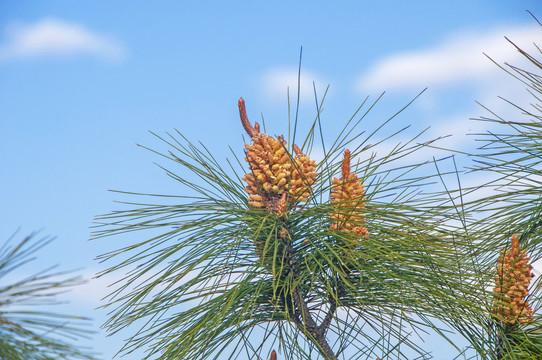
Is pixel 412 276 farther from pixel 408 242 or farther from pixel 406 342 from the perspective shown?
pixel 406 342

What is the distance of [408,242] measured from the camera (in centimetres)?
145

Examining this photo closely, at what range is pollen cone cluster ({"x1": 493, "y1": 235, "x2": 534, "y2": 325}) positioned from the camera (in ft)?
5.18

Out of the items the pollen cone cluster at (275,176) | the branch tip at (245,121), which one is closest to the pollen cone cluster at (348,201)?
the pollen cone cluster at (275,176)

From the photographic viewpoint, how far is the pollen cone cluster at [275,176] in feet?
4.58

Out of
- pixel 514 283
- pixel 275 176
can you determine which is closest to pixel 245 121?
pixel 275 176

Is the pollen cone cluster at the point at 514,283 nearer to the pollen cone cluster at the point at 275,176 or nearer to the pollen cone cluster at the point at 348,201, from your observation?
the pollen cone cluster at the point at 348,201

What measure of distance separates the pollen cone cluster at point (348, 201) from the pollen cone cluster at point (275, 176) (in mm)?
69

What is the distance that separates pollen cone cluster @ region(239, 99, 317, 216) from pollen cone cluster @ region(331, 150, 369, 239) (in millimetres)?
69

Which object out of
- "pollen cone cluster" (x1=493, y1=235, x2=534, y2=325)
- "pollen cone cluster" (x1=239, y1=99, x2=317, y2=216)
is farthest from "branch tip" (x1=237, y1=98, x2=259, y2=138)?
"pollen cone cluster" (x1=493, y1=235, x2=534, y2=325)

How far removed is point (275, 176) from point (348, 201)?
17cm

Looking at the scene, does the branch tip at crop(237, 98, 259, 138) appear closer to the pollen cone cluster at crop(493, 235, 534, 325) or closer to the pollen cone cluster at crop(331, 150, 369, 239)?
the pollen cone cluster at crop(331, 150, 369, 239)

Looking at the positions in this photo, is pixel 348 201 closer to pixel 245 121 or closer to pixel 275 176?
pixel 275 176

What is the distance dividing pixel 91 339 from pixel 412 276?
0.73 m

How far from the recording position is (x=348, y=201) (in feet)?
4.61
